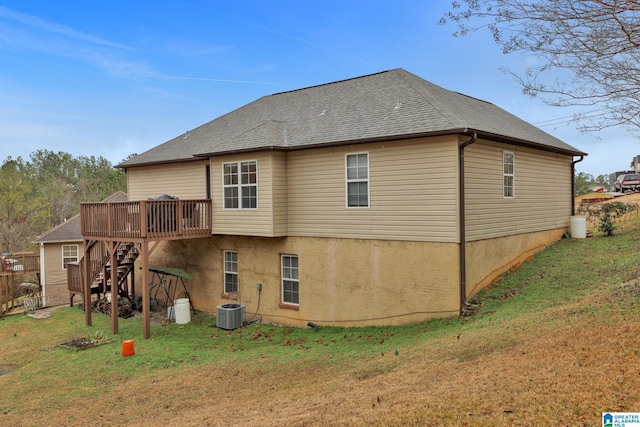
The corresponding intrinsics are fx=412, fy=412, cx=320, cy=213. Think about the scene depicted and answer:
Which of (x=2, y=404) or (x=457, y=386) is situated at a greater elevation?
(x=457, y=386)

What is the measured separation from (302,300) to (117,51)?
64.1 feet

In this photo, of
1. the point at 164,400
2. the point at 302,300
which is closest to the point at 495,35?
the point at 164,400

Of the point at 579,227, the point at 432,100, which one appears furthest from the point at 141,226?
the point at 579,227

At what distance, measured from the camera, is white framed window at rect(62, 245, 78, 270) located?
2345cm

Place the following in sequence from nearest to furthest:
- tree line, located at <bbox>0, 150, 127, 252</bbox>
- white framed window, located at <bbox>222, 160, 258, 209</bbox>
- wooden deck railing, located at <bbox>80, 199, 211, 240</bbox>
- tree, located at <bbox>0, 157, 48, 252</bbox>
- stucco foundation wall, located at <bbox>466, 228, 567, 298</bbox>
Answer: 1. stucco foundation wall, located at <bbox>466, 228, 567, 298</bbox>
2. wooden deck railing, located at <bbox>80, 199, 211, 240</bbox>
3. white framed window, located at <bbox>222, 160, 258, 209</bbox>
4. tree, located at <bbox>0, 157, 48, 252</bbox>
5. tree line, located at <bbox>0, 150, 127, 252</bbox>

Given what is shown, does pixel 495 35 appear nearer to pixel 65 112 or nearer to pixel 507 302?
pixel 507 302

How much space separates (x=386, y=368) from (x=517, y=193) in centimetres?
875

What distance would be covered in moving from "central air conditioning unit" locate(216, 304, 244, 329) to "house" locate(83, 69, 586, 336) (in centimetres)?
83

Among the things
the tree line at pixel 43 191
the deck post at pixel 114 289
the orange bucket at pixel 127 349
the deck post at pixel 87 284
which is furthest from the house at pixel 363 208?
the tree line at pixel 43 191

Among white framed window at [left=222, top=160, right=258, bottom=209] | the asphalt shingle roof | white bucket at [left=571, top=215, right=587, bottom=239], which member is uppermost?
the asphalt shingle roof

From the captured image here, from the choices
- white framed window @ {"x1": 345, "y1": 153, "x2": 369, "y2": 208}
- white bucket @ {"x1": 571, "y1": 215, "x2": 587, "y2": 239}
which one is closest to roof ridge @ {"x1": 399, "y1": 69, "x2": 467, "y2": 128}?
white framed window @ {"x1": 345, "y1": 153, "x2": 369, "y2": 208}

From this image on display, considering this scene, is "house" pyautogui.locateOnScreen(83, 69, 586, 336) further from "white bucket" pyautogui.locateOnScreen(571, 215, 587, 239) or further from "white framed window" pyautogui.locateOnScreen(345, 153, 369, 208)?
"white bucket" pyautogui.locateOnScreen(571, 215, 587, 239)

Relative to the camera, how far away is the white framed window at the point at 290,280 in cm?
1357

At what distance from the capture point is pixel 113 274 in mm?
13609
